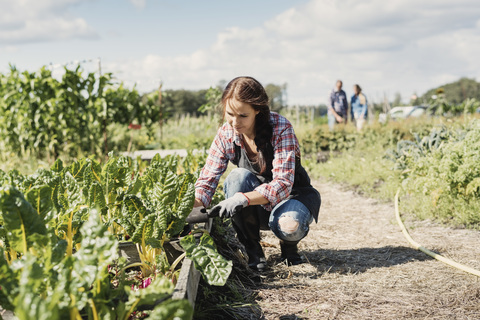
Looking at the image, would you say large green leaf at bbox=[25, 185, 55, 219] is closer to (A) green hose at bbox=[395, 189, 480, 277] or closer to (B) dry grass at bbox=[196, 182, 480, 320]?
(B) dry grass at bbox=[196, 182, 480, 320]

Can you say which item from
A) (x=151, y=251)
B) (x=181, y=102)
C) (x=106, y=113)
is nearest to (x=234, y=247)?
(x=151, y=251)

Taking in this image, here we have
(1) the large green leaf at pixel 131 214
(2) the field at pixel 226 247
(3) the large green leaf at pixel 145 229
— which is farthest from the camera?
(1) the large green leaf at pixel 131 214

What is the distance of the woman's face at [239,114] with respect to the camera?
8.07 feet

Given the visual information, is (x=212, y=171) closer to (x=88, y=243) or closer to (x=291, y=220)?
(x=291, y=220)

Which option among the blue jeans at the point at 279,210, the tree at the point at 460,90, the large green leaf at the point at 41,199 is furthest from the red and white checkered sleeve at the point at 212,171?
the tree at the point at 460,90

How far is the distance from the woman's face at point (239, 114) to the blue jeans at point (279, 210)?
348mm

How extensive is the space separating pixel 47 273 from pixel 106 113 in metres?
6.03

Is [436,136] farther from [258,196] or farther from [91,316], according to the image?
[91,316]

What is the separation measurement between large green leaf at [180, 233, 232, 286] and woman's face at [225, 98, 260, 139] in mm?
788

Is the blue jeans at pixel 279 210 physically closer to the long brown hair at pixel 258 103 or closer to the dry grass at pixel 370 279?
the long brown hair at pixel 258 103

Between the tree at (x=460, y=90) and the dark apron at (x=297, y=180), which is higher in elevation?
the tree at (x=460, y=90)

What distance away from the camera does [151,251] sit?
7.41ft

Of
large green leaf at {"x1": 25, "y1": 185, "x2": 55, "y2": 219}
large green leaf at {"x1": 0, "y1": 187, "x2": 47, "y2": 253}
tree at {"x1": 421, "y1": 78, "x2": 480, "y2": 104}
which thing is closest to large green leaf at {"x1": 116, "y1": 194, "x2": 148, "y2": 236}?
large green leaf at {"x1": 25, "y1": 185, "x2": 55, "y2": 219}

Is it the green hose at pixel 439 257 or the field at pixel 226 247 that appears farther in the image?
the green hose at pixel 439 257
